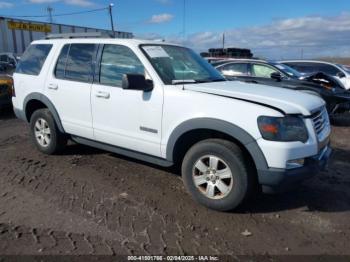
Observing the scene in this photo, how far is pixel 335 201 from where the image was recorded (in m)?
4.43

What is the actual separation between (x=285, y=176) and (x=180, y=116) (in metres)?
1.30

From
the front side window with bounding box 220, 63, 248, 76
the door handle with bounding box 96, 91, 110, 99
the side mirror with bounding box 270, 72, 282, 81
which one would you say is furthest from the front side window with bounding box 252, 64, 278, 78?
the door handle with bounding box 96, 91, 110, 99

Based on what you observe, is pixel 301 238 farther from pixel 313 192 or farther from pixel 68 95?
pixel 68 95

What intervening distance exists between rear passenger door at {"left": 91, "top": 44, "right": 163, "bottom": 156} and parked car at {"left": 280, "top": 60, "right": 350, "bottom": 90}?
1030cm

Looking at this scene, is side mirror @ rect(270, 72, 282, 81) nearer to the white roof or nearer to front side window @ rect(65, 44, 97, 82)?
the white roof

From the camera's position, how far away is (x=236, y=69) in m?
10.9

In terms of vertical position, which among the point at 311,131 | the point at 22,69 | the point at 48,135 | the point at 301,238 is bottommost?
the point at 301,238

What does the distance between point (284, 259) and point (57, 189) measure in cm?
281

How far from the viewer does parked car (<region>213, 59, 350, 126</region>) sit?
9469 millimetres

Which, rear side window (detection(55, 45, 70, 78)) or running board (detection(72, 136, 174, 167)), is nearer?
running board (detection(72, 136, 174, 167))

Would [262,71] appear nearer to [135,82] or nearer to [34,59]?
[34,59]

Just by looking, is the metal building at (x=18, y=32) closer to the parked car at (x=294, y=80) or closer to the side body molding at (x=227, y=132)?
the parked car at (x=294, y=80)

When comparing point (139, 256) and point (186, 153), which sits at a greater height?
point (186, 153)

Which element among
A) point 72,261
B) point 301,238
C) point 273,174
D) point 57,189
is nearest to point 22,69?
point 57,189
